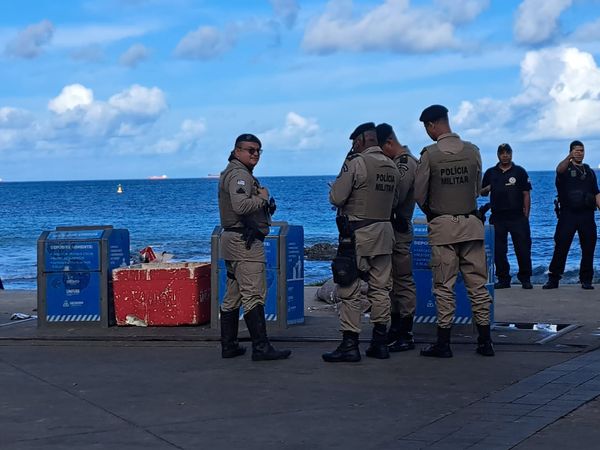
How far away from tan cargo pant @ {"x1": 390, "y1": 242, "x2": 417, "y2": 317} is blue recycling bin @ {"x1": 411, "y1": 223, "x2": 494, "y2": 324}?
0.60 metres

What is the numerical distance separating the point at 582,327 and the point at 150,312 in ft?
13.4

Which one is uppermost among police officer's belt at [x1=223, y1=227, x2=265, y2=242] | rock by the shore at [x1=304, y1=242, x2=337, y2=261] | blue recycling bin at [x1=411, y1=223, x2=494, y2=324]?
police officer's belt at [x1=223, y1=227, x2=265, y2=242]

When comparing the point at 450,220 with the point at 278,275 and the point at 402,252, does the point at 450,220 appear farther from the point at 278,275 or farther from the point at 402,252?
the point at 278,275

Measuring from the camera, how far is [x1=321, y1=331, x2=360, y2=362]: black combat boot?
805 cm

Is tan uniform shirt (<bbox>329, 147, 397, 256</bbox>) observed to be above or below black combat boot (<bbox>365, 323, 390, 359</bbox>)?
above

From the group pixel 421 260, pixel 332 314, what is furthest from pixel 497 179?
pixel 421 260

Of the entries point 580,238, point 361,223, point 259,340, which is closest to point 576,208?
point 580,238

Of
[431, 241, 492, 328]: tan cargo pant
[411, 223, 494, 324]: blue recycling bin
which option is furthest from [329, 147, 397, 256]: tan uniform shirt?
[411, 223, 494, 324]: blue recycling bin

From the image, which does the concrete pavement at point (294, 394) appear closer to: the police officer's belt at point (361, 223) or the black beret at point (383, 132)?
the police officer's belt at point (361, 223)

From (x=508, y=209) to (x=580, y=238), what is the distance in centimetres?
94

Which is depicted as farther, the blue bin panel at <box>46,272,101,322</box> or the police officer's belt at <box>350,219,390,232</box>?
the blue bin panel at <box>46,272,101,322</box>

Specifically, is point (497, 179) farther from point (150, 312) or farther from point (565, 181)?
point (150, 312)

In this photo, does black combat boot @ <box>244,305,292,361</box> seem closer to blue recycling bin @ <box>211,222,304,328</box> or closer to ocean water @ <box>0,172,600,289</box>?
blue recycling bin @ <box>211,222,304,328</box>

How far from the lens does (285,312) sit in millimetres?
9812
